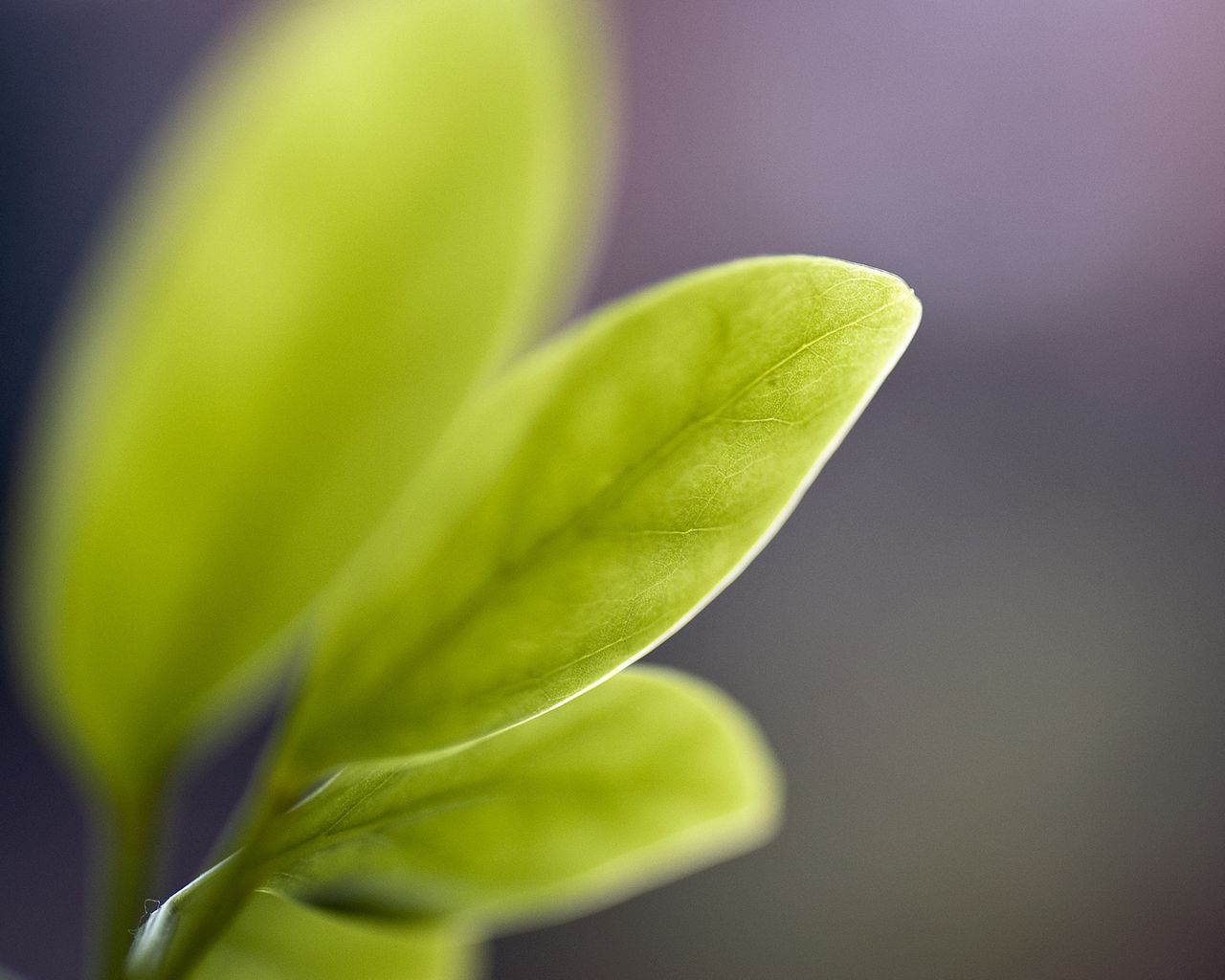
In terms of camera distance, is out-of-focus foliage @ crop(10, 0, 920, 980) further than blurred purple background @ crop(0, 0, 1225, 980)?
No

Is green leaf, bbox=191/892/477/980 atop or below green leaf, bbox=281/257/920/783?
below

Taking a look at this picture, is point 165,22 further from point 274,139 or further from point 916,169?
point 274,139

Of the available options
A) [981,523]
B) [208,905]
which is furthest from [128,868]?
[981,523]

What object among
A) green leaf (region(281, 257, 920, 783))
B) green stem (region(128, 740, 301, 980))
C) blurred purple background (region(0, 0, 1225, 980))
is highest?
green leaf (region(281, 257, 920, 783))

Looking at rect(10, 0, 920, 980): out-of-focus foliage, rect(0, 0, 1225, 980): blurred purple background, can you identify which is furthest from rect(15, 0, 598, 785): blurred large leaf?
rect(0, 0, 1225, 980): blurred purple background

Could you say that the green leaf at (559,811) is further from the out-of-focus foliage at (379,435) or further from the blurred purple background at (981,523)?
the blurred purple background at (981,523)

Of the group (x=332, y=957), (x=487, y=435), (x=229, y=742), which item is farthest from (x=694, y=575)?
(x=229, y=742)

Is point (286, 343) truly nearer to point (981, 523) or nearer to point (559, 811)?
point (559, 811)

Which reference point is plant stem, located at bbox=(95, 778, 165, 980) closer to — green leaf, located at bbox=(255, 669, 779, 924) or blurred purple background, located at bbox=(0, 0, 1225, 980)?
green leaf, located at bbox=(255, 669, 779, 924)
